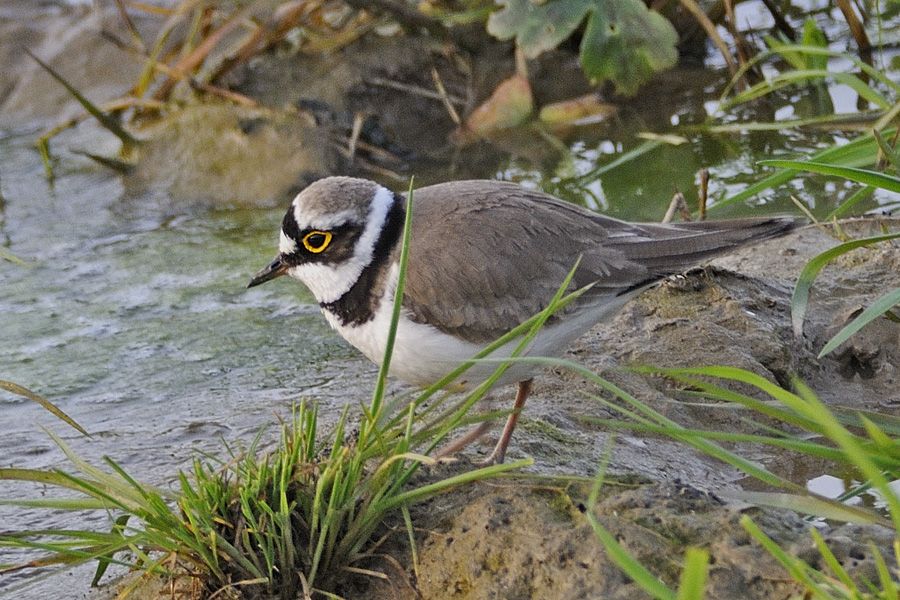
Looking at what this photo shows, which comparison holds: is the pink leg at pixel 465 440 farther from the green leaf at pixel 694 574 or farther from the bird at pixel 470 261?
Result: the green leaf at pixel 694 574

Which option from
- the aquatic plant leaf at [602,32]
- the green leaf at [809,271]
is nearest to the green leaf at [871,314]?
the green leaf at [809,271]

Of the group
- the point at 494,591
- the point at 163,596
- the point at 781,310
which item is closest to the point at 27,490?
the point at 163,596

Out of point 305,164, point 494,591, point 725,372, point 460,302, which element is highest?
point 725,372

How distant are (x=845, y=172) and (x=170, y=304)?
4049mm

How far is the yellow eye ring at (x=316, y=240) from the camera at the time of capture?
4738 mm

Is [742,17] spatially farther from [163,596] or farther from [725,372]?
[163,596]

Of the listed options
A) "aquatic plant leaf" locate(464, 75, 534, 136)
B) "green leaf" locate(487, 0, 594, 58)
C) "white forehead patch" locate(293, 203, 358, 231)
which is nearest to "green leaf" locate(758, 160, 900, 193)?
"white forehead patch" locate(293, 203, 358, 231)

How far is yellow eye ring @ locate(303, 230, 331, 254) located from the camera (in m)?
4.74

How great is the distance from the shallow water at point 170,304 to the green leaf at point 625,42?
70 cm

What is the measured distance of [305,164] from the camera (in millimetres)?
8273

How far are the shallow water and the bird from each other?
923 millimetres

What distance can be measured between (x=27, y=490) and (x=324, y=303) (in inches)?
57.5

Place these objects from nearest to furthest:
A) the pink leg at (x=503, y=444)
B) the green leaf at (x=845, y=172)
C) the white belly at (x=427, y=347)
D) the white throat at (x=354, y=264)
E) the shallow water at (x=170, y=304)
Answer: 1. the green leaf at (x=845, y=172)
2. the pink leg at (x=503, y=444)
3. the white belly at (x=427, y=347)
4. the white throat at (x=354, y=264)
5. the shallow water at (x=170, y=304)

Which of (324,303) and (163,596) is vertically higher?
(324,303)
